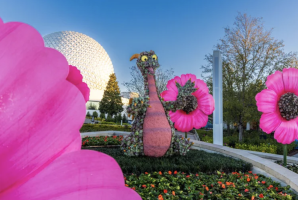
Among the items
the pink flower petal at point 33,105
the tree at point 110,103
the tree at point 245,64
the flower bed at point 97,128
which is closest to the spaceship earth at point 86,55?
the tree at point 110,103

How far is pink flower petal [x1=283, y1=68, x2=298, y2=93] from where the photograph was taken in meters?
4.18

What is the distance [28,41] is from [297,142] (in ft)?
43.8

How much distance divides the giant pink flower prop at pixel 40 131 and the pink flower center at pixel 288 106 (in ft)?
15.0

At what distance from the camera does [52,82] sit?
311mm

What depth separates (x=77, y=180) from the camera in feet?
0.93

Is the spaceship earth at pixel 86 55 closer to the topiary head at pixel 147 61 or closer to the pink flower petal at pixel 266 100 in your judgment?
the topiary head at pixel 147 61

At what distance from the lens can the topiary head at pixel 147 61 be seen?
4.89 m

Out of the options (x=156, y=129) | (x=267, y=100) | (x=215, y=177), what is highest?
(x=267, y=100)

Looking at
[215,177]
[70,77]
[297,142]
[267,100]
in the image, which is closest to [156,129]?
[215,177]

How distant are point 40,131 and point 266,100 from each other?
4477mm

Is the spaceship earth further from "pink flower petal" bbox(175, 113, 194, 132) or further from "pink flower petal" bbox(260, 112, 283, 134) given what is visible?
"pink flower petal" bbox(260, 112, 283, 134)

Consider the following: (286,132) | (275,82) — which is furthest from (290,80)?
(286,132)

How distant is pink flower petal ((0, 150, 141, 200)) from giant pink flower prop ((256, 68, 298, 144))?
4.36 meters

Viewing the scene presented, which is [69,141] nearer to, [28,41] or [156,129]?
[28,41]
